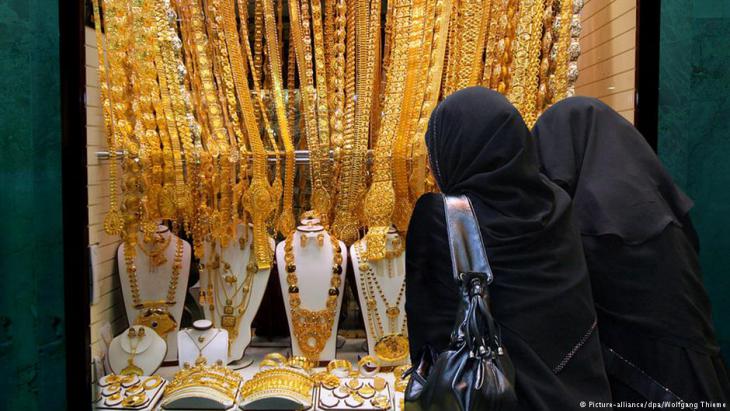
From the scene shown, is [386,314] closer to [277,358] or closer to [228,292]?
[277,358]

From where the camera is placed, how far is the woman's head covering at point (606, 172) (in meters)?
1.49

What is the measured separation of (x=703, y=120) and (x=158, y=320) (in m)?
2.06

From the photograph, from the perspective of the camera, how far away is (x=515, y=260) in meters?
1.27

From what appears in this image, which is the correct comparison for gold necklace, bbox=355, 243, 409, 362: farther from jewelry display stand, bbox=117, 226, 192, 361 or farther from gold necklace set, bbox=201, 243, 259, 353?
jewelry display stand, bbox=117, 226, 192, 361

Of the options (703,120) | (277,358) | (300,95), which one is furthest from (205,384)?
(703,120)

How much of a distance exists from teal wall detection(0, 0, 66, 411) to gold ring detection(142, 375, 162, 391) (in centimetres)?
32

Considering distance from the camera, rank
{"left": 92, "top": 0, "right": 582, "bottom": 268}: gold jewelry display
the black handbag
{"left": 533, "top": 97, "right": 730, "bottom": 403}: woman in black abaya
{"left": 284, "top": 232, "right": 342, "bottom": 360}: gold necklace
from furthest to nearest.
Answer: {"left": 284, "top": 232, "right": 342, "bottom": 360}: gold necklace → {"left": 92, "top": 0, "right": 582, "bottom": 268}: gold jewelry display → {"left": 533, "top": 97, "right": 730, "bottom": 403}: woman in black abaya → the black handbag

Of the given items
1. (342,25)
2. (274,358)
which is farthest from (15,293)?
(342,25)

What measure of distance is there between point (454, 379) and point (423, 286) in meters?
0.24

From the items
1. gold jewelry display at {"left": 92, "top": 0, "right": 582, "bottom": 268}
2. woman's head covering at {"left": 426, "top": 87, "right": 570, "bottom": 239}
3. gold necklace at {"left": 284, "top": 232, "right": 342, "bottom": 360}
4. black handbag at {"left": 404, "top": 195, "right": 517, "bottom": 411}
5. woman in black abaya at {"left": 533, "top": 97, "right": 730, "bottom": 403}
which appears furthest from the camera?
gold necklace at {"left": 284, "top": 232, "right": 342, "bottom": 360}

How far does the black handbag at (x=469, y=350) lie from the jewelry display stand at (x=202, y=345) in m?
1.00

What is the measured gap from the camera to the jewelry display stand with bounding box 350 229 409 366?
2.11 metres

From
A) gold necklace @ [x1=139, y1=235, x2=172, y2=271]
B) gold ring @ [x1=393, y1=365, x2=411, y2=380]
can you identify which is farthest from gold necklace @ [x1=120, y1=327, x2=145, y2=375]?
gold ring @ [x1=393, y1=365, x2=411, y2=380]

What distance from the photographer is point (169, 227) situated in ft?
7.29
